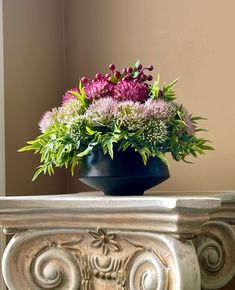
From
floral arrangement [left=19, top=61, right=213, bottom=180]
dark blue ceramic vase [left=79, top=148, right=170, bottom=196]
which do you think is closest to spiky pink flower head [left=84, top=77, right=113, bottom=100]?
floral arrangement [left=19, top=61, right=213, bottom=180]

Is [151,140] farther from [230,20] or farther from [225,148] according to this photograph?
[230,20]

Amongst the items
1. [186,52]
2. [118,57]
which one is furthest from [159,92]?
[118,57]

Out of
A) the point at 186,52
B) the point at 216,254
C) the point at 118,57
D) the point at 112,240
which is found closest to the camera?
the point at 112,240

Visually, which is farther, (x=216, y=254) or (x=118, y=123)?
(x=216, y=254)

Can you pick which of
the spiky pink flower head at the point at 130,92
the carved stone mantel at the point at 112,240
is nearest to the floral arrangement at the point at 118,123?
the spiky pink flower head at the point at 130,92

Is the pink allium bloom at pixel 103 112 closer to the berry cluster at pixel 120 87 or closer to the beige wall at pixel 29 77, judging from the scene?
the berry cluster at pixel 120 87

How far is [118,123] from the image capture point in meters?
1.11

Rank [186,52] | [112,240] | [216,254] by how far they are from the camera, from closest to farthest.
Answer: [112,240]
[216,254]
[186,52]

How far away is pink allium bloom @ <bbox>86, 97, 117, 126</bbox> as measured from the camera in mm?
1118

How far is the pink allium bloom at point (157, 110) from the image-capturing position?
1112 millimetres

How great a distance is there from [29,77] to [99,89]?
2.09 ft

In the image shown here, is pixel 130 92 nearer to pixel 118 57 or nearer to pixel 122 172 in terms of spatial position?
pixel 122 172

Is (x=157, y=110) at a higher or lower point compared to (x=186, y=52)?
lower

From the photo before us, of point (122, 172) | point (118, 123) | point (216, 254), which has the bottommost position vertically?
point (216, 254)
